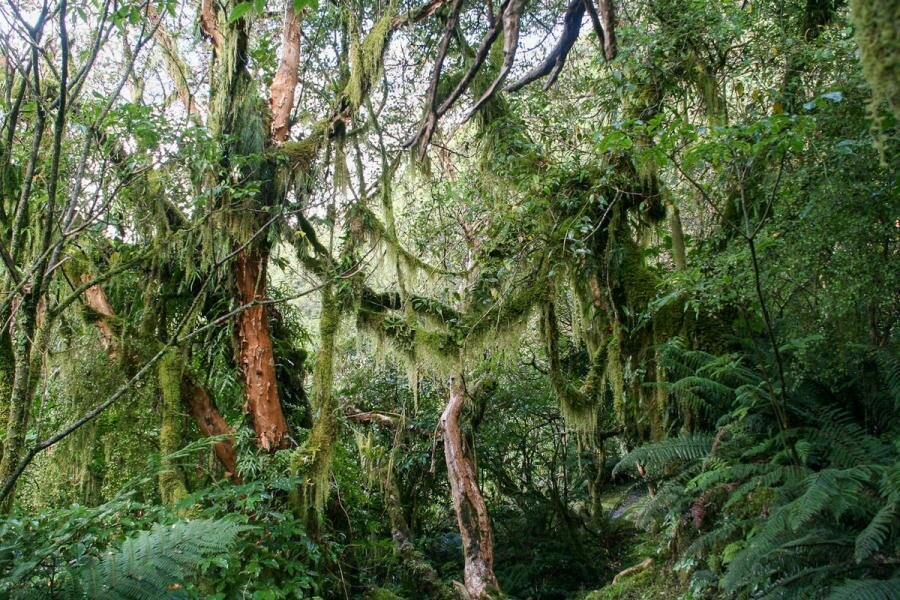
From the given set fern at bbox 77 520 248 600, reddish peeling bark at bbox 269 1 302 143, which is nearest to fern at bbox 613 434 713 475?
fern at bbox 77 520 248 600

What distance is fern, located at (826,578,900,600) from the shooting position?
2.34m

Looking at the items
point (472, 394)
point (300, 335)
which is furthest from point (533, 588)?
point (300, 335)

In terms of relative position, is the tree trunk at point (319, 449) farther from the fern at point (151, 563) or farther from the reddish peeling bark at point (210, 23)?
the reddish peeling bark at point (210, 23)

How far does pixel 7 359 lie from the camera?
3.37 m

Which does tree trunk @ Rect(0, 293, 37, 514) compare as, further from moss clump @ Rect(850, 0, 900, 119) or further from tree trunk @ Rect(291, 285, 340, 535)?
moss clump @ Rect(850, 0, 900, 119)

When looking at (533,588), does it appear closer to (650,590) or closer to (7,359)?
(650,590)

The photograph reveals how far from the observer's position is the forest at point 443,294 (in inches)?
112

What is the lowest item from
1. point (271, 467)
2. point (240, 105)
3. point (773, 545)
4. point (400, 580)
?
point (400, 580)

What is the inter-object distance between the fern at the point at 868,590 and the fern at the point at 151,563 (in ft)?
7.96

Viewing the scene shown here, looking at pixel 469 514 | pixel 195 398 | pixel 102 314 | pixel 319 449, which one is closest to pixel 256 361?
pixel 195 398

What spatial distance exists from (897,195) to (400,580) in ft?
16.7

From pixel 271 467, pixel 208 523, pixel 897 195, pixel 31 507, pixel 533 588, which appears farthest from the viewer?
pixel 533 588

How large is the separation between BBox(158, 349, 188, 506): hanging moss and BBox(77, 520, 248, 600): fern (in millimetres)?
1900

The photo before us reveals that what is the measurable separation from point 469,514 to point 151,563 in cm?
374
